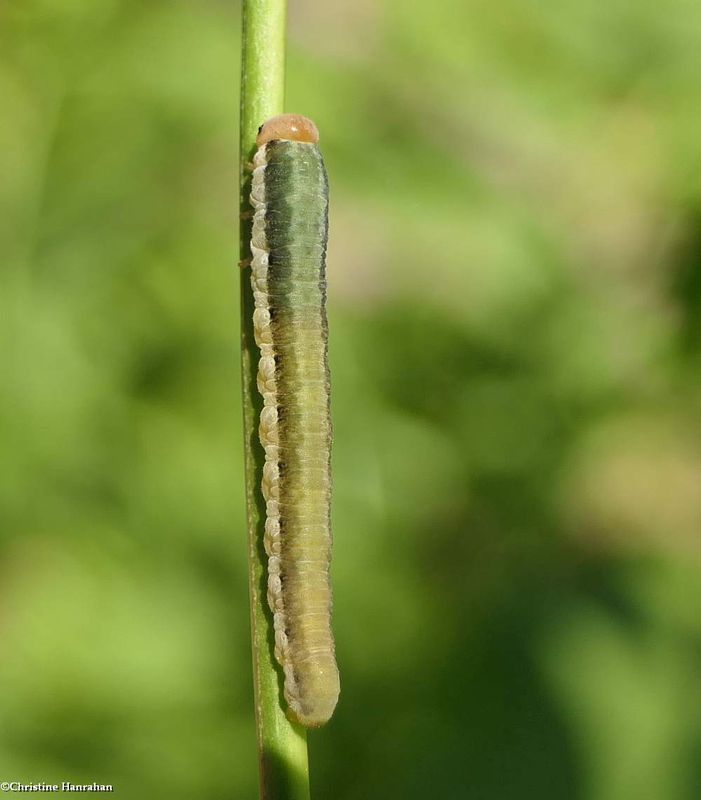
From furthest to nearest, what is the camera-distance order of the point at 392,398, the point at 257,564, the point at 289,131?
the point at 392,398
the point at 289,131
the point at 257,564

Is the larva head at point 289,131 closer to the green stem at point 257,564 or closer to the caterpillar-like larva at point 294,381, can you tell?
the caterpillar-like larva at point 294,381

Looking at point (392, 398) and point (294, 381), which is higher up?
point (392, 398)

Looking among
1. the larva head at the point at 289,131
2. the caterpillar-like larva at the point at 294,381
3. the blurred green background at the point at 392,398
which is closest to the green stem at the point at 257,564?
the larva head at the point at 289,131

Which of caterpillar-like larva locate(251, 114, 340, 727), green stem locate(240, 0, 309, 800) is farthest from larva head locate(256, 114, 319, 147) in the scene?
green stem locate(240, 0, 309, 800)

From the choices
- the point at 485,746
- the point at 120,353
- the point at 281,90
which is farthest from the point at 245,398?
Answer: the point at 485,746

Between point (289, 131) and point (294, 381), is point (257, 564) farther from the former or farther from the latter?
point (289, 131)

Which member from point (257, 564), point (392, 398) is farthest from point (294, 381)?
point (392, 398)

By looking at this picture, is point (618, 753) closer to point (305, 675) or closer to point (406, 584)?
point (406, 584)
